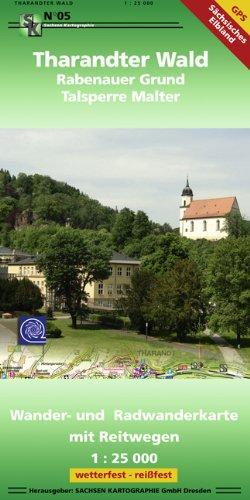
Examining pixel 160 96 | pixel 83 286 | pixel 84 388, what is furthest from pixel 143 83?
pixel 83 286

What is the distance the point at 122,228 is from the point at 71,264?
7.31ft

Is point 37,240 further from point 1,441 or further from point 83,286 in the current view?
point 1,441

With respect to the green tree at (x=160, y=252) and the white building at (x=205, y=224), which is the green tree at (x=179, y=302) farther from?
the white building at (x=205, y=224)

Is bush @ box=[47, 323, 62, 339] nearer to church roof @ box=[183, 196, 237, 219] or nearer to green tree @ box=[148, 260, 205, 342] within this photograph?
green tree @ box=[148, 260, 205, 342]

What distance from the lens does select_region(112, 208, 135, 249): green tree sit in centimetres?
1296

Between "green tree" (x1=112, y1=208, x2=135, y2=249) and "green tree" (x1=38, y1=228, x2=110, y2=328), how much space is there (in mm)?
737

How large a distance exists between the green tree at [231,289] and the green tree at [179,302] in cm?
28

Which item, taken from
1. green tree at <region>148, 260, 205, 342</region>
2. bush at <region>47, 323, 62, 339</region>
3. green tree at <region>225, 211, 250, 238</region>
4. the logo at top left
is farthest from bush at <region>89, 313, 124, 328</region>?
green tree at <region>225, 211, 250, 238</region>

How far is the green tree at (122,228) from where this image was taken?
13.0m

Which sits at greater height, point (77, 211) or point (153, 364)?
point (77, 211)

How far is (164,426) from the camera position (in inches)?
328

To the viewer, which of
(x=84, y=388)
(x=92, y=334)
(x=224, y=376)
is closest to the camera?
(x=84, y=388)

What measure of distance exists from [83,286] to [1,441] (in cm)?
439

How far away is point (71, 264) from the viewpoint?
12.3m
